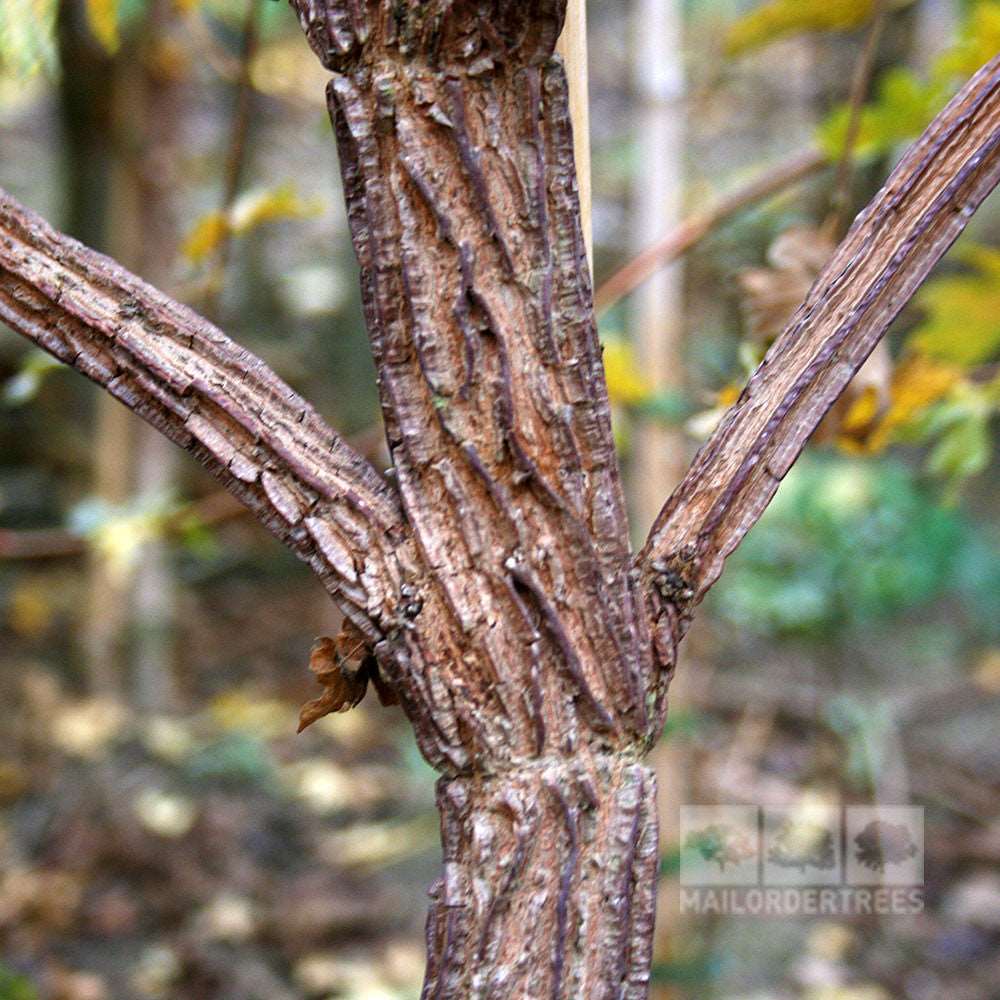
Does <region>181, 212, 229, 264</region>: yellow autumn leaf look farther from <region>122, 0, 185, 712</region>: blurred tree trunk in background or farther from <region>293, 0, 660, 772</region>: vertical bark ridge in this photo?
<region>122, 0, 185, 712</region>: blurred tree trunk in background

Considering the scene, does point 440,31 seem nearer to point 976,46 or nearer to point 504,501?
point 504,501

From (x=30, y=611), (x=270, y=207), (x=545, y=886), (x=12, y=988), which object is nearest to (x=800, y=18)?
(x=270, y=207)

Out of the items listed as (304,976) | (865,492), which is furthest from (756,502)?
(865,492)

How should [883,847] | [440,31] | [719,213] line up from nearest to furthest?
[440,31]
[719,213]
[883,847]

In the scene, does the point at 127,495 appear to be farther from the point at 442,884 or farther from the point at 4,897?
the point at 442,884

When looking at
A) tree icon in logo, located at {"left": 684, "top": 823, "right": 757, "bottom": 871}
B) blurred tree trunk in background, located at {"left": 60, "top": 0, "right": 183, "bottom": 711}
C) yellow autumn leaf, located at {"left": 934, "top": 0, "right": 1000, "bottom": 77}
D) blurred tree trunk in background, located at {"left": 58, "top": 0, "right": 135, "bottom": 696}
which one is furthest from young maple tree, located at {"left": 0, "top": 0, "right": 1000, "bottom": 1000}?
blurred tree trunk in background, located at {"left": 58, "top": 0, "right": 135, "bottom": 696}
